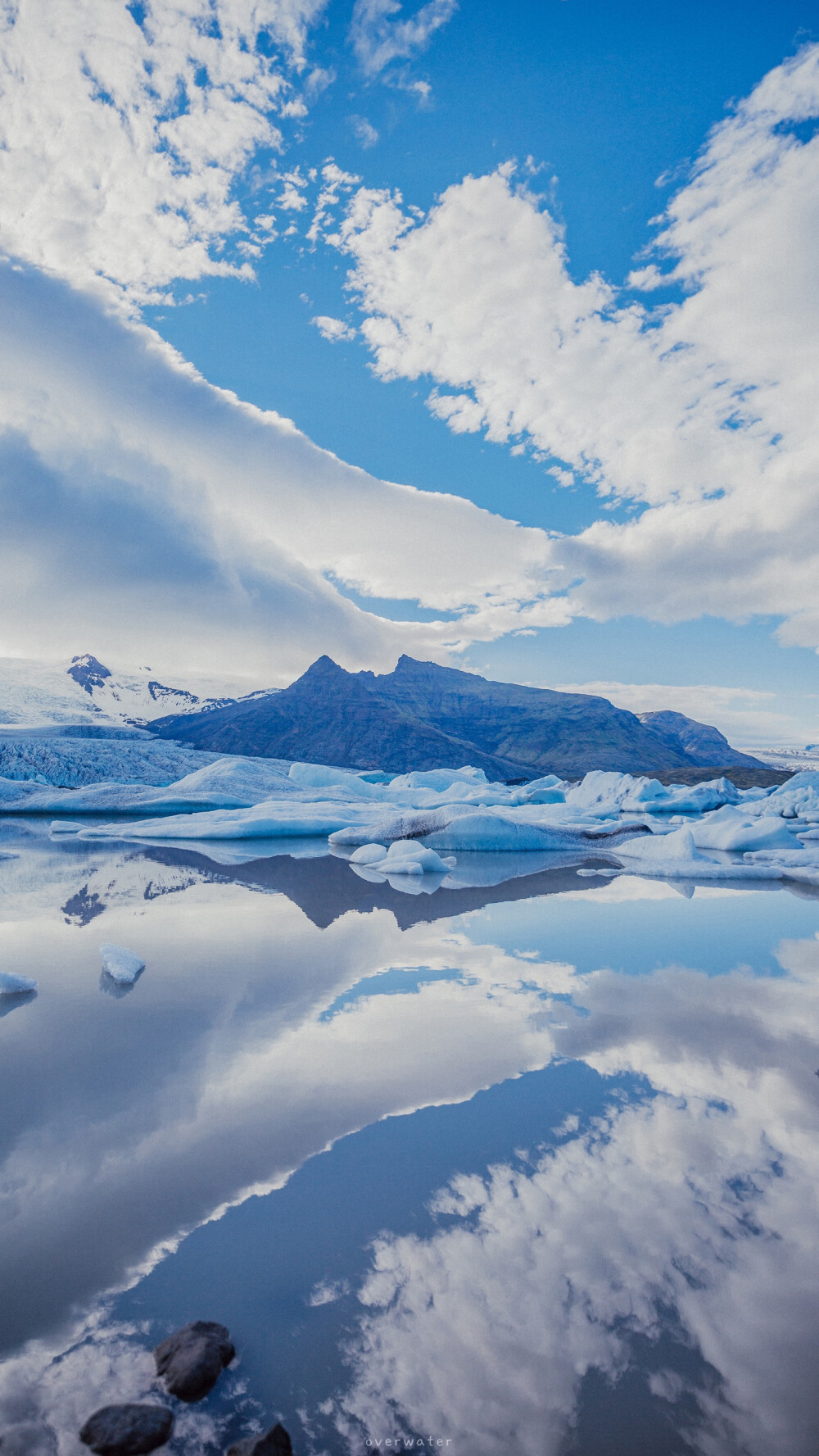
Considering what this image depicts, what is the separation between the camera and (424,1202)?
5.32 ft

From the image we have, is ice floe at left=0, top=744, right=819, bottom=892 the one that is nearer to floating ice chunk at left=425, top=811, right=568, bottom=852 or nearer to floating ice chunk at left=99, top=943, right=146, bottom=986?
floating ice chunk at left=425, top=811, right=568, bottom=852

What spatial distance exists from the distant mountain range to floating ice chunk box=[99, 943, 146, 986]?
75.7m

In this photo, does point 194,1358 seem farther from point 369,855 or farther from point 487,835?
point 487,835

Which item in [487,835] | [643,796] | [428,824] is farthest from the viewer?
[643,796]

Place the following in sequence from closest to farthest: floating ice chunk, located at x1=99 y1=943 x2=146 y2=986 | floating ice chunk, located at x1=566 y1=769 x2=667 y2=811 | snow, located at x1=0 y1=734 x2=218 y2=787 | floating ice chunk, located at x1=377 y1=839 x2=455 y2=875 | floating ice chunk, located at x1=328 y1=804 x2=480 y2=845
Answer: floating ice chunk, located at x1=99 y1=943 x2=146 y2=986, floating ice chunk, located at x1=377 y1=839 x2=455 y2=875, floating ice chunk, located at x1=328 y1=804 x2=480 y2=845, snow, located at x1=0 y1=734 x2=218 y2=787, floating ice chunk, located at x1=566 y1=769 x2=667 y2=811

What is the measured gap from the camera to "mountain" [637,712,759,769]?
14838cm

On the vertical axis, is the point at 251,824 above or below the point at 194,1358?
below

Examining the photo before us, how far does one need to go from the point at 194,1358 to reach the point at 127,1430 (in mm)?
122

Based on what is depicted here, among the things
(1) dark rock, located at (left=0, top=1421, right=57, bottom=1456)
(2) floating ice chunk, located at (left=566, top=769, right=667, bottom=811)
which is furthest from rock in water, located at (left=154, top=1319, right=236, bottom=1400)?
(2) floating ice chunk, located at (left=566, top=769, right=667, bottom=811)

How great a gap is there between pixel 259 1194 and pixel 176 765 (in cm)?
2518

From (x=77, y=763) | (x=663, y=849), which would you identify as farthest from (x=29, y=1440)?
(x=77, y=763)

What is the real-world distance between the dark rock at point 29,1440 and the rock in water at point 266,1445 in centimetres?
29

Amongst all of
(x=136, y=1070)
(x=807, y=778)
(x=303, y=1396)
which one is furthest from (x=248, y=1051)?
(x=807, y=778)

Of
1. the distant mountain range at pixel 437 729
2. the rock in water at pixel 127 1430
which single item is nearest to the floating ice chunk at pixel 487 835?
the rock in water at pixel 127 1430
